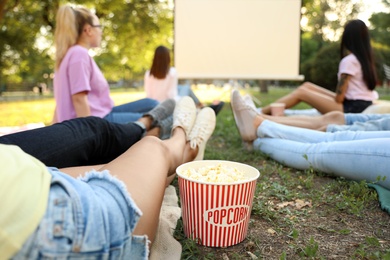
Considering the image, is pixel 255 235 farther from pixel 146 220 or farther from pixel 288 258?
pixel 146 220

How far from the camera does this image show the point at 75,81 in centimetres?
215

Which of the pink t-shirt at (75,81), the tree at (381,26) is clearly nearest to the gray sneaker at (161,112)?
the pink t-shirt at (75,81)

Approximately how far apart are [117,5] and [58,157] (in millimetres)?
10981

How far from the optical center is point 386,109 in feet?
8.86

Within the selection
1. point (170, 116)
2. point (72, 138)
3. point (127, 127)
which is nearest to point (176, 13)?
point (170, 116)

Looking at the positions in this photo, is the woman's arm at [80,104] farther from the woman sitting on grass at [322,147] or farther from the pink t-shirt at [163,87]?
the pink t-shirt at [163,87]

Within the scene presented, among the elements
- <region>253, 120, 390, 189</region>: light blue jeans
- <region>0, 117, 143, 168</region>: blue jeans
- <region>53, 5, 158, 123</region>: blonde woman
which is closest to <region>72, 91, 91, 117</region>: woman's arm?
<region>53, 5, 158, 123</region>: blonde woman

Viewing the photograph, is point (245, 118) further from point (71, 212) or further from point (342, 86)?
point (71, 212)

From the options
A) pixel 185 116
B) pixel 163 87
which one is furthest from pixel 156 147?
pixel 163 87

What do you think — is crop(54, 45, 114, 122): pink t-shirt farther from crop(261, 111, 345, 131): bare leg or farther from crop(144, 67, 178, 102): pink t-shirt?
crop(144, 67, 178, 102): pink t-shirt

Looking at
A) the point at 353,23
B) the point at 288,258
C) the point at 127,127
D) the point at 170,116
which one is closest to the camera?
the point at 288,258

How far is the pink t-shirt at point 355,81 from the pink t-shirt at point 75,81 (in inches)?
84.3

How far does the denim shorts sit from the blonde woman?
1.53 meters

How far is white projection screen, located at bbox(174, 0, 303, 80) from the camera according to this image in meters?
6.37
